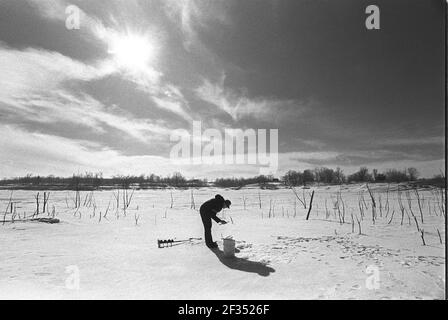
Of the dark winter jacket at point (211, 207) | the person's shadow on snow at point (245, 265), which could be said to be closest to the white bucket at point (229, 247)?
the person's shadow on snow at point (245, 265)

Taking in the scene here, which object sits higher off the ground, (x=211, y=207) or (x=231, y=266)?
(x=211, y=207)

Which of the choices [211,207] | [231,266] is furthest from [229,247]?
[211,207]

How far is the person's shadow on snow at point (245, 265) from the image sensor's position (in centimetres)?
504

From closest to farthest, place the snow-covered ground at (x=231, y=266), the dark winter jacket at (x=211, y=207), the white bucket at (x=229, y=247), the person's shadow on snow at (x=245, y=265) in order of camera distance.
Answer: the snow-covered ground at (x=231, y=266)
the person's shadow on snow at (x=245, y=265)
the white bucket at (x=229, y=247)
the dark winter jacket at (x=211, y=207)

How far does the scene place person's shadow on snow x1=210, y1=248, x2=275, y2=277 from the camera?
5042mm

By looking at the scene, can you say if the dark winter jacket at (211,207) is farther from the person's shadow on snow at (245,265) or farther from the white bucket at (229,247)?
the person's shadow on snow at (245,265)

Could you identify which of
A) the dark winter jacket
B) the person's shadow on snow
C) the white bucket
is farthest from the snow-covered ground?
the dark winter jacket

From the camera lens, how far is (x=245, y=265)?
5.41m

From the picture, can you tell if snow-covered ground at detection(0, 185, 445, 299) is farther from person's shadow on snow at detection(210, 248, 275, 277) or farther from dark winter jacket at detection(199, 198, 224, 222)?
dark winter jacket at detection(199, 198, 224, 222)

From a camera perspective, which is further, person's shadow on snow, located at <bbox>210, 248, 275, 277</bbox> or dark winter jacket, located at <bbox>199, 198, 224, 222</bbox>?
dark winter jacket, located at <bbox>199, 198, 224, 222</bbox>

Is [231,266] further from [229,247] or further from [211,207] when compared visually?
[211,207]

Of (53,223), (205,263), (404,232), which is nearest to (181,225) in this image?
(53,223)
